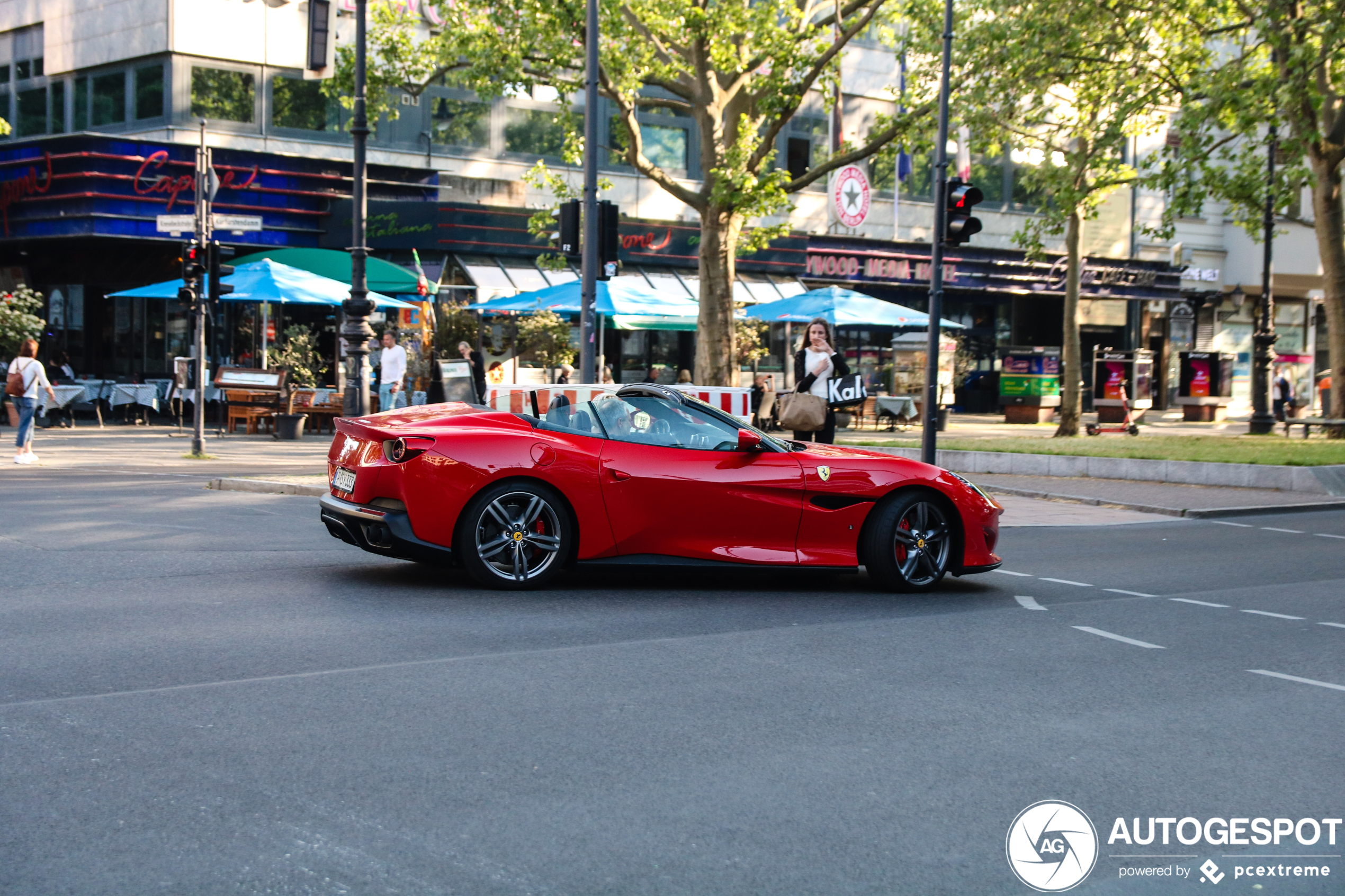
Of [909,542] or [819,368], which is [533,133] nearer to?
[819,368]

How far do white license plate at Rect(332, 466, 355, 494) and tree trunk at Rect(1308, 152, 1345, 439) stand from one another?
2129 cm

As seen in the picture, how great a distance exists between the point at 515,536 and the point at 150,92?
78.2 feet

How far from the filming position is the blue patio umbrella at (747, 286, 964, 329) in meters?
27.7

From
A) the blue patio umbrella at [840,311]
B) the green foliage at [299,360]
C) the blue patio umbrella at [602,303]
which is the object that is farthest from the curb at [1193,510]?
the green foliage at [299,360]

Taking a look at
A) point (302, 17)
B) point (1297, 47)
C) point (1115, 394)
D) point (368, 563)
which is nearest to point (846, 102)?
point (1115, 394)

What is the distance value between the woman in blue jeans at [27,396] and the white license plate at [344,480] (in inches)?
400

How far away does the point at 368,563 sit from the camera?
983cm

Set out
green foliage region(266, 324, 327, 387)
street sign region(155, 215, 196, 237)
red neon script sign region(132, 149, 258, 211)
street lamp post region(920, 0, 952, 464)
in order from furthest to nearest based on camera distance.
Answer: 1. red neon script sign region(132, 149, 258, 211)
2. green foliage region(266, 324, 327, 387)
3. street sign region(155, 215, 196, 237)
4. street lamp post region(920, 0, 952, 464)

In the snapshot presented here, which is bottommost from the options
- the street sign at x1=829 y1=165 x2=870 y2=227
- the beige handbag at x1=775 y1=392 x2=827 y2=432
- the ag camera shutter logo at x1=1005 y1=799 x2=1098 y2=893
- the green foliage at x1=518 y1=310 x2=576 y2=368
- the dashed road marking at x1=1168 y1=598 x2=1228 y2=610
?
the ag camera shutter logo at x1=1005 y1=799 x2=1098 y2=893

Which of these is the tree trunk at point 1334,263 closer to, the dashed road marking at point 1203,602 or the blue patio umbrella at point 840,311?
the blue patio umbrella at point 840,311

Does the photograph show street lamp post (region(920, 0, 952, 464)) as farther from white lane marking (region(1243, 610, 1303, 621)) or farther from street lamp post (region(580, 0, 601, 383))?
white lane marking (region(1243, 610, 1303, 621))

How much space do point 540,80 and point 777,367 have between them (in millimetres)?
14318

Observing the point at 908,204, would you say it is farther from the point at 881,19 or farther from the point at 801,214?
the point at 881,19

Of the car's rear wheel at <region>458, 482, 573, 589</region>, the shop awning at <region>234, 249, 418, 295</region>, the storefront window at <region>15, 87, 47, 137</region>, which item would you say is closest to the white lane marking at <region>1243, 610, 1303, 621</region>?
the car's rear wheel at <region>458, 482, 573, 589</region>
